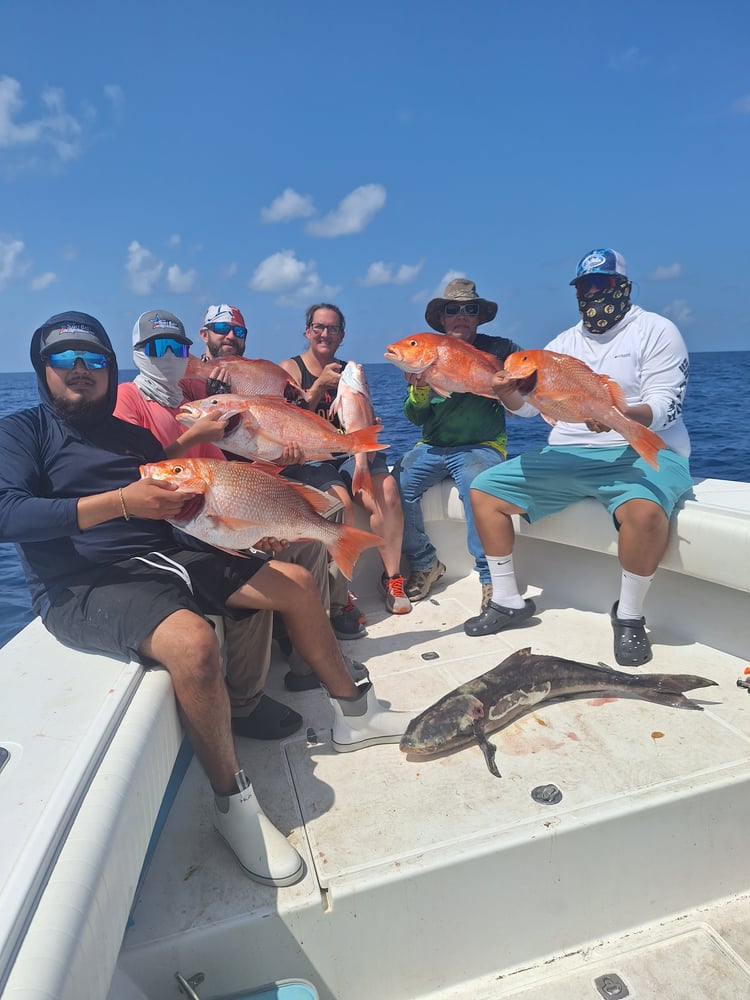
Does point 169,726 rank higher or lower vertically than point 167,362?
lower

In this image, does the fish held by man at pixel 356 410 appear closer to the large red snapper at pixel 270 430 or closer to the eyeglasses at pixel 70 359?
the large red snapper at pixel 270 430

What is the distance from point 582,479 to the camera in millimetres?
3492

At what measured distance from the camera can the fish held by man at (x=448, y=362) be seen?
340 centimetres

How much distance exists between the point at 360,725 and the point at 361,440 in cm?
150

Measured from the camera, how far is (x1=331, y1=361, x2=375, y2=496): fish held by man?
13.4 feet

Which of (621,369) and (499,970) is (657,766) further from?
(621,369)

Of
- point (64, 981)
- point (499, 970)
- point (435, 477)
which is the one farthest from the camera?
point (435, 477)

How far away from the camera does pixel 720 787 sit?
217cm

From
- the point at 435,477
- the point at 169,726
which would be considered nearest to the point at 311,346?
the point at 435,477

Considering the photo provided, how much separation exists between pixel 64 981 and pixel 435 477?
3.64m

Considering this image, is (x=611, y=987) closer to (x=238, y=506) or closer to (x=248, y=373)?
(x=238, y=506)

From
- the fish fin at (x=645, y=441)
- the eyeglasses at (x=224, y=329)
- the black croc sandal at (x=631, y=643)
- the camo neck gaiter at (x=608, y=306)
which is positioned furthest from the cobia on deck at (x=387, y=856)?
the eyeglasses at (x=224, y=329)

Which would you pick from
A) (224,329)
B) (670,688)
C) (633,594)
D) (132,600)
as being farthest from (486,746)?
(224,329)

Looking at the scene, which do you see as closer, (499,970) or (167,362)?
(499,970)
